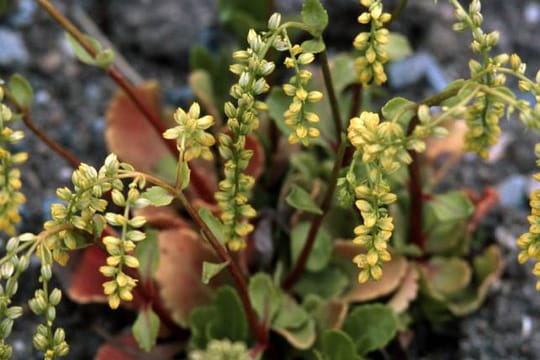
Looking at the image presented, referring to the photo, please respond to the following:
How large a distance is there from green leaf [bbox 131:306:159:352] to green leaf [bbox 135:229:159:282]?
0.13 meters

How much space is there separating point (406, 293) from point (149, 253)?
0.80 metres

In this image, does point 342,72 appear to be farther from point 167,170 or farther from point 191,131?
point 191,131

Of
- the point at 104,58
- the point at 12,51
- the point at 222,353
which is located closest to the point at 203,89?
the point at 104,58

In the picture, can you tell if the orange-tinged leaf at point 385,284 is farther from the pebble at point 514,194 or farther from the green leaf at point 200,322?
the pebble at point 514,194

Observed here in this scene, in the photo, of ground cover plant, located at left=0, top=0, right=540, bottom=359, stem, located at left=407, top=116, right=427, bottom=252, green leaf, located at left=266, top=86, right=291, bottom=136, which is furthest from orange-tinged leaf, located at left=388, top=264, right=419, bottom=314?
green leaf, located at left=266, top=86, right=291, bottom=136

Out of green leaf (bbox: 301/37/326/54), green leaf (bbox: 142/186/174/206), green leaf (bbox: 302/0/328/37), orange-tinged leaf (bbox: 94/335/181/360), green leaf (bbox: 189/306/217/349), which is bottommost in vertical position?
orange-tinged leaf (bbox: 94/335/181/360)

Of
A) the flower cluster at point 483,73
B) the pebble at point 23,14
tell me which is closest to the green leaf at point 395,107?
the flower cluster at point 483,73

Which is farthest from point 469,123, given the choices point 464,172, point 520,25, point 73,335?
point 520,25

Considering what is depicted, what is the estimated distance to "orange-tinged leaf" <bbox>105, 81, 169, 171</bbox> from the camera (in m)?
2.99

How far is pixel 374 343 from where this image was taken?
2.50 m

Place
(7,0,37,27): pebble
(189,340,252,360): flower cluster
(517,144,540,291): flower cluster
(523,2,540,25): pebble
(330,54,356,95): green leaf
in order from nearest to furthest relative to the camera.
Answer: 1. (189,340,252,360): flower cluster
2. (517,144,540,291): flower cluster
3. (330,54,356,95): green leaf
4. (7,0,37,27): pebble
5. (523,2,540,25): pebble

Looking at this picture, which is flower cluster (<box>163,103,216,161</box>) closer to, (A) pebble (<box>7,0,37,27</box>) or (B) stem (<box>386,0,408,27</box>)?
(B) stem (<box>386,0,408,27</box>)

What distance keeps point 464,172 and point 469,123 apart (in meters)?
1.27

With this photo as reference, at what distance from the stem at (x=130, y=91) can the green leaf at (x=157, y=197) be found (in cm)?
70
